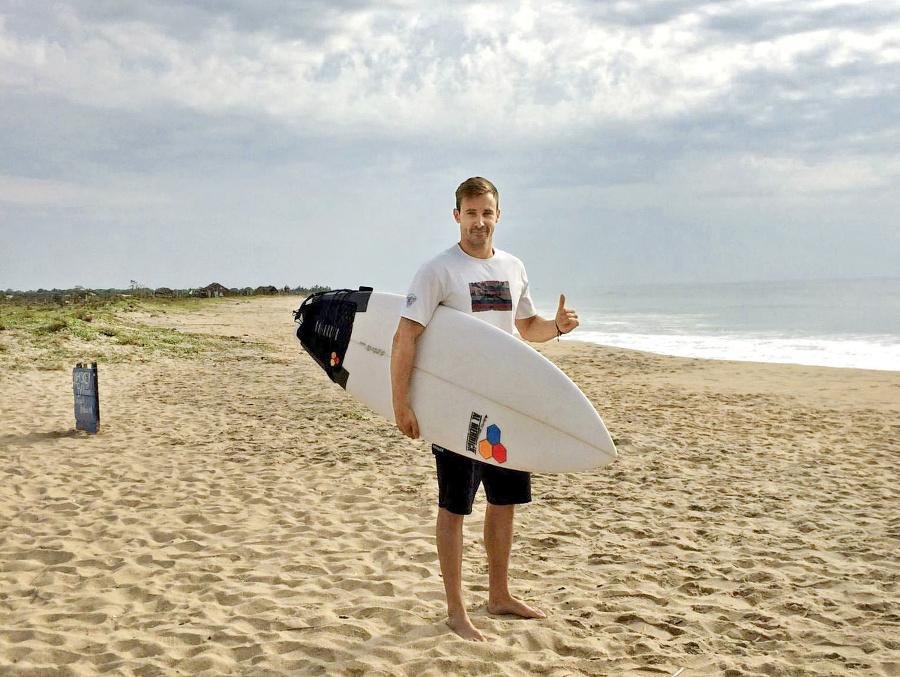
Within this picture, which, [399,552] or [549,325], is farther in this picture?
[399,552]

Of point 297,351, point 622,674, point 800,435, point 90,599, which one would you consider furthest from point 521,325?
point 297,351

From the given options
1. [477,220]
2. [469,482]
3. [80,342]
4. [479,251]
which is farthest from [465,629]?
[80,342]

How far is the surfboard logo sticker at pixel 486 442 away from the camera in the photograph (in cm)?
268

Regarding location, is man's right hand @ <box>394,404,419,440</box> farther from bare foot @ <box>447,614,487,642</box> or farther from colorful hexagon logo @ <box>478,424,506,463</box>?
bare foot @ <box>447,614,487,642</box>

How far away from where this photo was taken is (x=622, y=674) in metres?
2.63

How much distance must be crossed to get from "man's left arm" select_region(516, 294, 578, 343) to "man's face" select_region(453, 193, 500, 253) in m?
0.44

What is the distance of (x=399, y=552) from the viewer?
389 centimetres

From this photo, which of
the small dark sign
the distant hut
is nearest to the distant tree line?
the distant hut

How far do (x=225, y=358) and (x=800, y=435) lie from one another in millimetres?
10166

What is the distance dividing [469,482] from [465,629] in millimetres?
640

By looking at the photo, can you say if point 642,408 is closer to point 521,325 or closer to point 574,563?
point 574,563

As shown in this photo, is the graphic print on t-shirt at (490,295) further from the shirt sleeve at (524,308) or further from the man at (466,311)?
the shirt sleeve at (524,308)

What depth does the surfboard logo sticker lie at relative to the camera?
8.80 feet

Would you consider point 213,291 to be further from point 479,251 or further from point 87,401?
point 479,251
